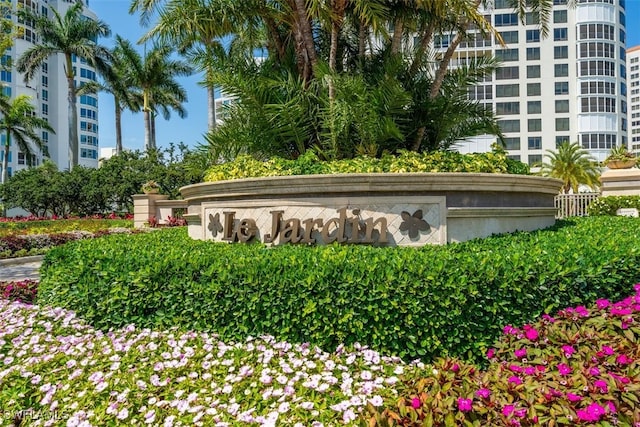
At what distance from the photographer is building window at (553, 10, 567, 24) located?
172ft

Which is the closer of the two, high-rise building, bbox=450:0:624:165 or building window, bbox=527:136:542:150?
high-rise building, bbox=450:0:624:165

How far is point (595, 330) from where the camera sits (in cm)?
372

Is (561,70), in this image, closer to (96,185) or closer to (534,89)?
(534,89)

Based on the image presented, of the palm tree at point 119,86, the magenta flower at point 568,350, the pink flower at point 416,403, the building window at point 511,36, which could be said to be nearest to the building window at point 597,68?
the building window at point 511,36

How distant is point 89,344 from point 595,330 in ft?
15.0

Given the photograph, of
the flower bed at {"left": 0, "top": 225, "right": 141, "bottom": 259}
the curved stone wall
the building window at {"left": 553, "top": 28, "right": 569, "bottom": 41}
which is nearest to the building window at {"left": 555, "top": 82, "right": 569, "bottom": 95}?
the building window at {"left": 553, "top": 28, "right": 569, "bottom": 41}

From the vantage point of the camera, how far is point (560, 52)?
173 feet

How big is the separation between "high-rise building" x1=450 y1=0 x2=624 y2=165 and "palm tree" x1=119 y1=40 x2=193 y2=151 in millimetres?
29951

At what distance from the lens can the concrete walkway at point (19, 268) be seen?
1098 cm

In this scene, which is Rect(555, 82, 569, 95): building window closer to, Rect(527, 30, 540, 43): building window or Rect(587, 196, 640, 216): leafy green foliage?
Rect(527, 30, 540, 43): building window

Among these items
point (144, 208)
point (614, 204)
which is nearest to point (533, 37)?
point (614, 204)

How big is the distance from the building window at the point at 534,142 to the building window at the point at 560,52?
919cm

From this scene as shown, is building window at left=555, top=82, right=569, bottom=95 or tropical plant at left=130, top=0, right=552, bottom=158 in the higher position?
building window at left=555, top=82, right=569, bottom=95

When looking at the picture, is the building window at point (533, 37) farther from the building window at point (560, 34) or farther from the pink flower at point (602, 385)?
the pink flower at point (602, 385)
